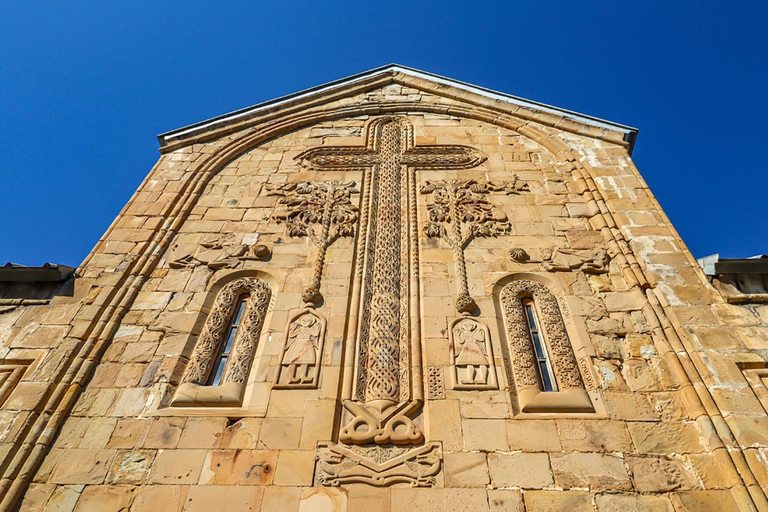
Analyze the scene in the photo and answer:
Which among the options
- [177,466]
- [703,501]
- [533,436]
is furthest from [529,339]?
[177,466]

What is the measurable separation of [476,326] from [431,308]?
0.55 meters

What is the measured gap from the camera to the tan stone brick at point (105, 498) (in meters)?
3.72

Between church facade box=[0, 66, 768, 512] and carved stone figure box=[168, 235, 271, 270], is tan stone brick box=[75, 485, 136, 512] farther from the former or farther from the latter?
carved stone figure box=[168, 235, 271, 270]

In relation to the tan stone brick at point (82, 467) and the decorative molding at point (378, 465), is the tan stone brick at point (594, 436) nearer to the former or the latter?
the decorative molding at point (378, 465)

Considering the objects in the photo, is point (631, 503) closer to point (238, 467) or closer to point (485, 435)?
point (485, 435)

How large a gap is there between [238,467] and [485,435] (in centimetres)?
213

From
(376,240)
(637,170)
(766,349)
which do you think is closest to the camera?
(766,349)

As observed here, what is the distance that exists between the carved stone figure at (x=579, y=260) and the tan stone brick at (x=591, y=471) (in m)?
2.43

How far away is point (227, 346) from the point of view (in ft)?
17.0

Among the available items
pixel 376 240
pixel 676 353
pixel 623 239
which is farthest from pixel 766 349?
pixel 376 240

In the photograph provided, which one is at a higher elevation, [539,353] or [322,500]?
[539,353]

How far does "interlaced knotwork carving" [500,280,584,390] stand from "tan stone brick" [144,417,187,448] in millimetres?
3190

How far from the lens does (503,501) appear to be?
11.9 ft

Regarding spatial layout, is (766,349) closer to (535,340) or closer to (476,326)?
(535,340)
